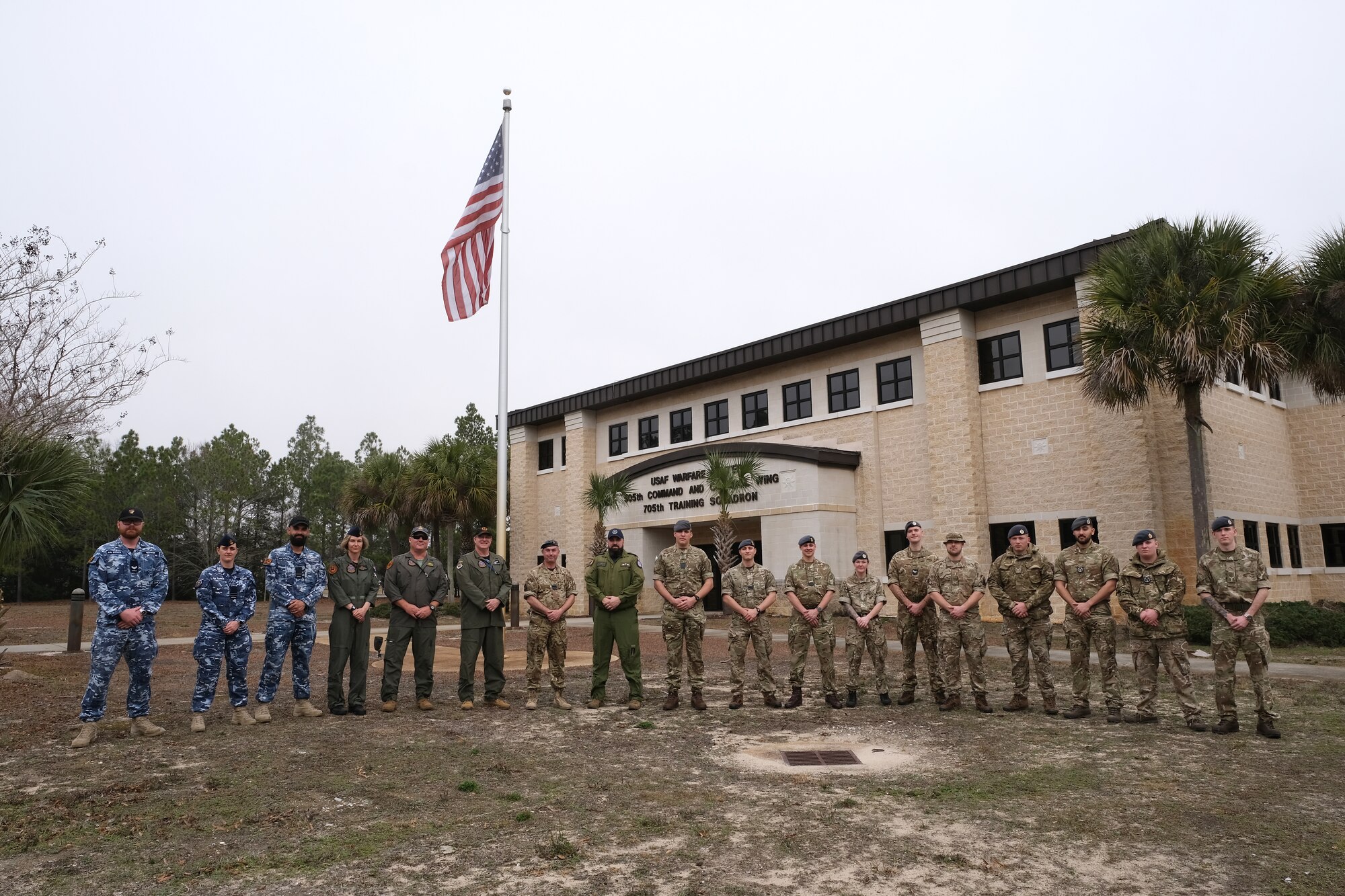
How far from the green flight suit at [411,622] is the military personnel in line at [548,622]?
1.00 m

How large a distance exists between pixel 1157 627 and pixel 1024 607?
1.24 metres

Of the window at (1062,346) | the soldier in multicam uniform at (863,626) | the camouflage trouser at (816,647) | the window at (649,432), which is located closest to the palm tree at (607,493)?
the window at (649,432)

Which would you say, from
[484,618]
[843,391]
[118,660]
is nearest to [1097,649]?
[484,618]

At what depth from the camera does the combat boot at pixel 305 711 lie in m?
9.16

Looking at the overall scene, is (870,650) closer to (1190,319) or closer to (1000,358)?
(1190,319)

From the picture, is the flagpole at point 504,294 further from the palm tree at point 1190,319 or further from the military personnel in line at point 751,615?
the palm tree at point 1190,319

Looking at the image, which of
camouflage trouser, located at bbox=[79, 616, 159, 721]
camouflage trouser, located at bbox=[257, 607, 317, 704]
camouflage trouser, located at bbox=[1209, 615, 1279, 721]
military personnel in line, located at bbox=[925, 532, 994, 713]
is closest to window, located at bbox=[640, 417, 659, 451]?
military personnel in line, located at bbox=[925, 532, 994, 713]

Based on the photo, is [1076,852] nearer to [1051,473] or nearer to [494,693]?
[494,693]

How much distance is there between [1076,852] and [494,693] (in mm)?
6829

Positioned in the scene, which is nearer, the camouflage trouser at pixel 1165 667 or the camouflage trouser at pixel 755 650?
the camouflage trouser at pixel 1165 667

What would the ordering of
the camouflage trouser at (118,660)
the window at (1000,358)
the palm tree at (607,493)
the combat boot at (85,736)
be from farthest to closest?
the palm tree at (607,493)
the window at (1000,358)
the camouflage trouser at (118,660)
the combat boot at (85,736)

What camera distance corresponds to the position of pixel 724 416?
2988 cm

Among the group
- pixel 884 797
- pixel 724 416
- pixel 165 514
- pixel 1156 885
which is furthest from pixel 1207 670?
pixel 165 514

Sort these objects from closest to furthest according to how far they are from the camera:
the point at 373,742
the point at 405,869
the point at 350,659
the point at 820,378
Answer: the point at 405,869
the point at 373,742
the point at 350,659
the point at 820,378
